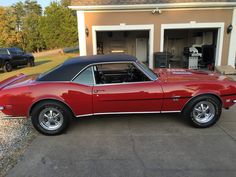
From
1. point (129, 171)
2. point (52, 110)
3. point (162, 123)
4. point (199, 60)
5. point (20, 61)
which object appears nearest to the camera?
point (129, 171)

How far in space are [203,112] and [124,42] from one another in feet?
38.7

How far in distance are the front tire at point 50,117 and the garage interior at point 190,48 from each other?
714 centimetres

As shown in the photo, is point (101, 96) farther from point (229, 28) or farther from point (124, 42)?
point (124, 42)

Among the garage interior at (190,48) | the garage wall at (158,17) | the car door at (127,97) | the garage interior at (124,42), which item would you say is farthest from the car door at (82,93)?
the garage interior at (124,42)

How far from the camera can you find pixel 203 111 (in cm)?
440

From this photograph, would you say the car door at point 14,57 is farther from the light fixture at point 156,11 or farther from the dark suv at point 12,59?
the light fixture at point 156,11

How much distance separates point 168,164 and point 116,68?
276 cm

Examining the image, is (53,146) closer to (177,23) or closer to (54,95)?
(54,95)

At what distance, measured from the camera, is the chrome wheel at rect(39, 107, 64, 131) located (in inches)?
167

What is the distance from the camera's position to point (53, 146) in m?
3.94

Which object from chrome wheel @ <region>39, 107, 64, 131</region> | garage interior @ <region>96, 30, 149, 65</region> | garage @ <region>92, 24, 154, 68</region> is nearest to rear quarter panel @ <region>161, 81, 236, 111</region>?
chrome wheel @ <region>39, 107, 64, 131</region>

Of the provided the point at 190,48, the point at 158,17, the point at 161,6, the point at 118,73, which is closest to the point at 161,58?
the point at 158,17

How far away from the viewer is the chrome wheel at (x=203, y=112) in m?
4.35

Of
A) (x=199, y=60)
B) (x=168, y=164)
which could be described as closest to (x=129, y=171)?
(x=168, y=164)
